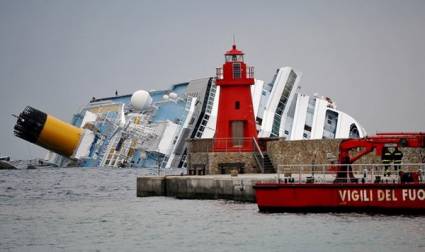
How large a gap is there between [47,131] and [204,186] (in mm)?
42465

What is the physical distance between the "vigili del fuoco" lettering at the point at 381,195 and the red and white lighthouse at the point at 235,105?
49.5ft

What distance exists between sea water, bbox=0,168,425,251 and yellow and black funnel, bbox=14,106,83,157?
122ft

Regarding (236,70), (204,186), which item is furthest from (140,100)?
(204,186)

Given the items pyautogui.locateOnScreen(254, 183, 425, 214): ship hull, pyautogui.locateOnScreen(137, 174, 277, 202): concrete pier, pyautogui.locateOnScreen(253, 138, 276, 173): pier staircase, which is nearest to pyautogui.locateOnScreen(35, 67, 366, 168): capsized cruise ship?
pyautogui.locateOnScreen(253, 138, 276, 173): pier staircase

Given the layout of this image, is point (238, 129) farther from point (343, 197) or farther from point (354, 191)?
point (354, 191)

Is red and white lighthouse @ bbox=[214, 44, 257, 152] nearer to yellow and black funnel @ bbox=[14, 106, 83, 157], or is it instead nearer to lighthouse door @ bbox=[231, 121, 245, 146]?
lighthouse door @ bbox=[231, 121, 245, 146]

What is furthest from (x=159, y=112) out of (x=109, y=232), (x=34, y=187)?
(x=109, y=232)

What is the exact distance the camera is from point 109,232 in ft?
110

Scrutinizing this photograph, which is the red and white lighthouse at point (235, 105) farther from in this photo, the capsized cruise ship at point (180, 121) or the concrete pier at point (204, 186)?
the capsized cruise ship at point (180, 121)

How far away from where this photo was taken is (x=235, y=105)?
48.7 metres

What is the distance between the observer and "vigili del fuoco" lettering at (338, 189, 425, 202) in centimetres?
3294

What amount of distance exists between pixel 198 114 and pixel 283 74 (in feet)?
24.4

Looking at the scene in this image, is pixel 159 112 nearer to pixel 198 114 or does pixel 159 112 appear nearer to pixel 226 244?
pixel 198 114

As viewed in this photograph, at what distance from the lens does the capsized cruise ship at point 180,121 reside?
254 feet
